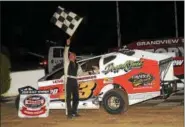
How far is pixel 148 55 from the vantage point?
11961 mm

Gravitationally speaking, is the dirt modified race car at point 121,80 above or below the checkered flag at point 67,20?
below

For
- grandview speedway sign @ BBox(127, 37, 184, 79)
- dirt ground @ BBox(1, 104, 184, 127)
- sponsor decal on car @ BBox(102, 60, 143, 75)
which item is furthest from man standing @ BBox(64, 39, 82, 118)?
grandview speedway sign @ BBox(127, 37, 184, 79)

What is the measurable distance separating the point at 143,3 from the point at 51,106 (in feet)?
111

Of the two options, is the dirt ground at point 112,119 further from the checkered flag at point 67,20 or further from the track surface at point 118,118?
the checkered flag at point 67,20

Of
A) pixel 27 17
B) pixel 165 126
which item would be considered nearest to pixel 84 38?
pixel 27 17

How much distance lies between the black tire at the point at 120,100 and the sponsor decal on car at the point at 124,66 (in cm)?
59

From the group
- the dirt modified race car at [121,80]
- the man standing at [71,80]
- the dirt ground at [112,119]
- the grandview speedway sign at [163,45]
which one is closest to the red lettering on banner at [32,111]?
the dirt ground at [112,119]

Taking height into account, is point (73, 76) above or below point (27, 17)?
below

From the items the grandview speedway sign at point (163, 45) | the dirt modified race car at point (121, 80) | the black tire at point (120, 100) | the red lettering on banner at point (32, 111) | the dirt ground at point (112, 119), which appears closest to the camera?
the dirt ground at point (112, 119)

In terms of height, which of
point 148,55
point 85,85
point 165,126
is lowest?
point 165,126

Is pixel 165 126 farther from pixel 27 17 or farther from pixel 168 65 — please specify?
pixel 27 17

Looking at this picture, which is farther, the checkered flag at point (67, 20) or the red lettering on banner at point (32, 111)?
the red lettering on banner at point (32, 111)

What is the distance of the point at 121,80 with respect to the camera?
1202 centimetres

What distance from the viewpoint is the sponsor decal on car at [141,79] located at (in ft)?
38.7
